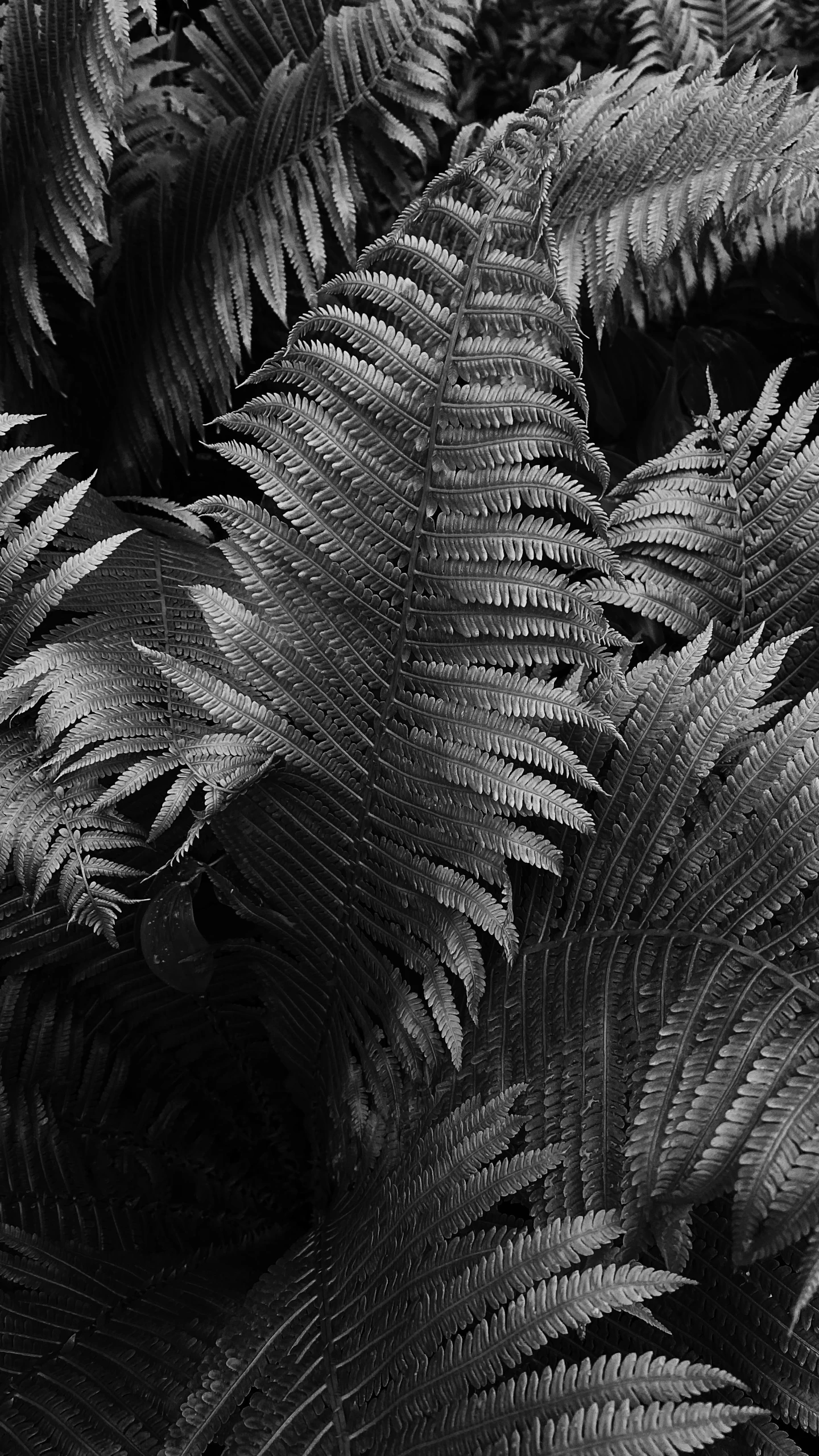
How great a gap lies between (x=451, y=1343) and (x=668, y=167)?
1.37m

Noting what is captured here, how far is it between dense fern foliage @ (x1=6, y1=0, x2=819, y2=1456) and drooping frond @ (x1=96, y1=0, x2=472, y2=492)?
0.01 metres

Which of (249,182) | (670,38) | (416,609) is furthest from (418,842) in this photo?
(670,38)

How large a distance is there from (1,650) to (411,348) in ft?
1.85

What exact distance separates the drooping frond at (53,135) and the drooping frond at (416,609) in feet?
1.99

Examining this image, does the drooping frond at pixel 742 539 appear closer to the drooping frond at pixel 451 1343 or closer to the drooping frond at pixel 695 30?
the drooping frond at pixel 451 1343

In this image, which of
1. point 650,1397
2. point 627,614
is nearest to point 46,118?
point 627,614

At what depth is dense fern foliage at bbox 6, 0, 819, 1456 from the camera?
824mm

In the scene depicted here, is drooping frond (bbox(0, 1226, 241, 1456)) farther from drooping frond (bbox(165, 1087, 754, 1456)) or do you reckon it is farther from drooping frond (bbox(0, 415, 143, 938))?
drooping frond (bbox(0, 415, 143, 938))

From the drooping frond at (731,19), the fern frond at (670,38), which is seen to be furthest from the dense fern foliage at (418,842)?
the drooping frond at (731,19)

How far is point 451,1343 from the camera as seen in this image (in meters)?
0.76

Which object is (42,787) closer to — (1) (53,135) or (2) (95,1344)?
(2) (95,1344)

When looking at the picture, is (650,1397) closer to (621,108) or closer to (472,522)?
(472,522)

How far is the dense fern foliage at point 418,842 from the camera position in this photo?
2.70 feet

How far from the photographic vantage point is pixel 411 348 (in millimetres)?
1036
